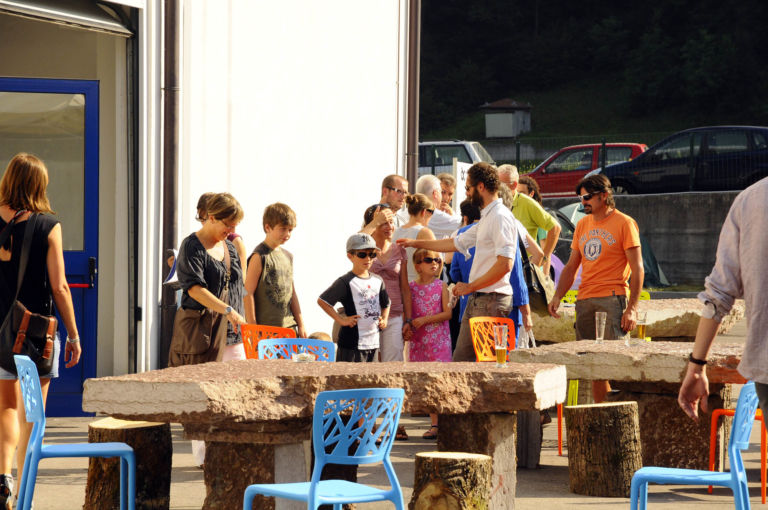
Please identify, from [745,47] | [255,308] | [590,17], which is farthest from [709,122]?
[255,308]

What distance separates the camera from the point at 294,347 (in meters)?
7.02

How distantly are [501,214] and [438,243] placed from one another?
657mm

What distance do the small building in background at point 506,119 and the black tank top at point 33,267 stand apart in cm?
4298

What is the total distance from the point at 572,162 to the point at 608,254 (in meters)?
18.3

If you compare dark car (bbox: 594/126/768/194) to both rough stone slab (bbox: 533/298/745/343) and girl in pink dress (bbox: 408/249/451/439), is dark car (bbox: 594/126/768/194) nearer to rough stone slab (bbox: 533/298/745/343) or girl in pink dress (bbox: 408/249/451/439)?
A: rough stone slab (bbox: 533/298/745/343)

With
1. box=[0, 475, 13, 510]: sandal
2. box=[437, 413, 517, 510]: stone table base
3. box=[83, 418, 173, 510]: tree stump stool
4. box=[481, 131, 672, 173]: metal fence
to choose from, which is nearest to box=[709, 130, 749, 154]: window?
box=[481, 131, 672, 173]: metal fence

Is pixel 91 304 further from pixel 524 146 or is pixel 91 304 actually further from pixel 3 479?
pixel 524 146

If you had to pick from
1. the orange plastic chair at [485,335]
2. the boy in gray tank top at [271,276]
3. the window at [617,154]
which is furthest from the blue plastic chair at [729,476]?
the window at [617,154]

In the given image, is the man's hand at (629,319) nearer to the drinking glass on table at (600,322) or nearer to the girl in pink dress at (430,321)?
the drinking glass on table at (600,322)

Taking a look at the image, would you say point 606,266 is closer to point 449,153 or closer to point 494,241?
point 494,241

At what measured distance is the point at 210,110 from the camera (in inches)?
390

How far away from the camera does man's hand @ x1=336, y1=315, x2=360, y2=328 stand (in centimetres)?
804

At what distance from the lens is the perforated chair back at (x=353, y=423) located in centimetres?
471

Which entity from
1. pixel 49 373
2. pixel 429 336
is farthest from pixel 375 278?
pixel 49 373
